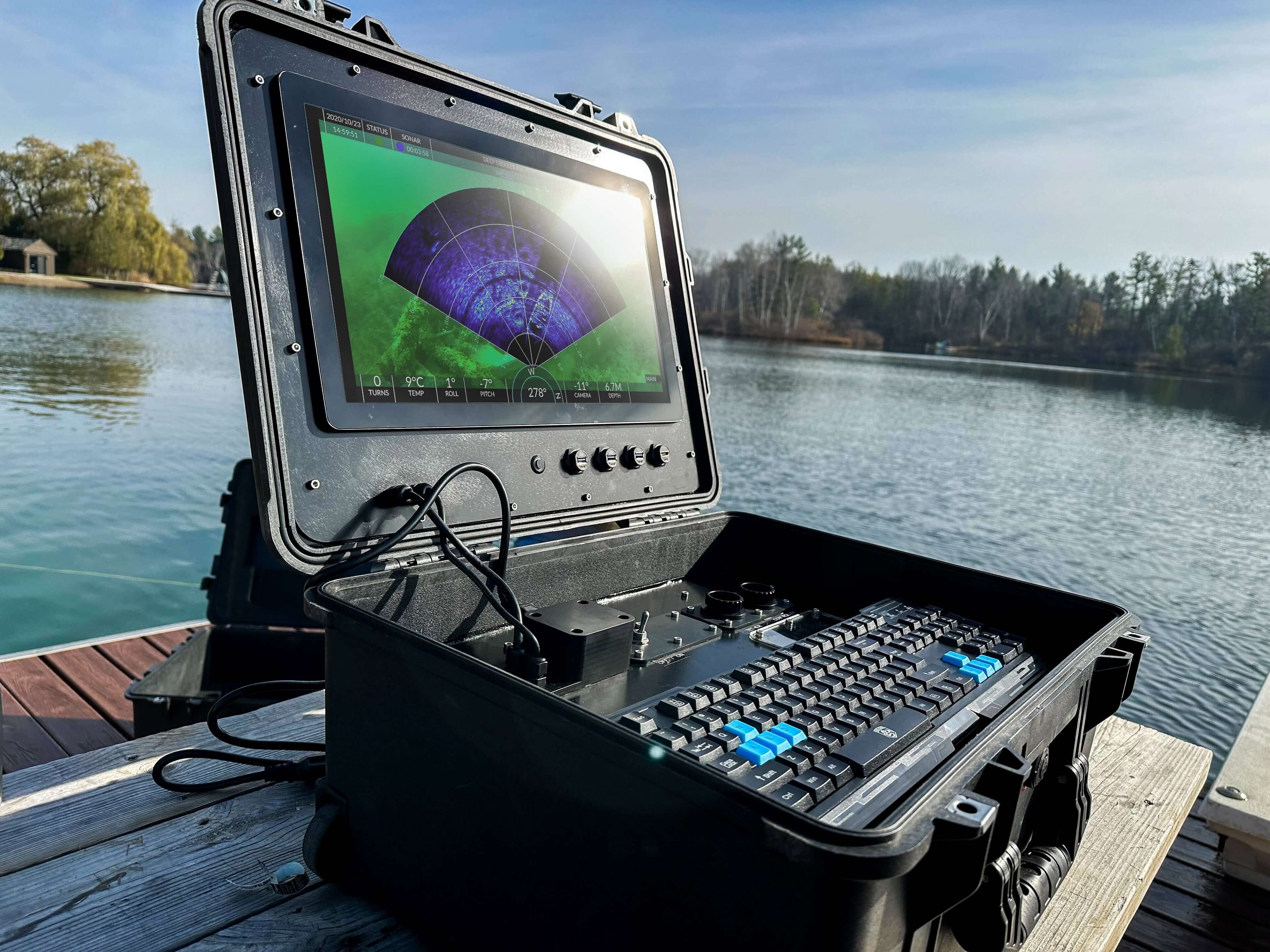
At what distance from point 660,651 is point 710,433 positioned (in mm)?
538

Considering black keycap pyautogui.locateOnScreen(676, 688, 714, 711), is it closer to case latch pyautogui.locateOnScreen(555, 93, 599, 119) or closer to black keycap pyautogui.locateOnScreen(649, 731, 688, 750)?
black keycap pyautogui.locateOnScreen(649, 731, 688, 750)

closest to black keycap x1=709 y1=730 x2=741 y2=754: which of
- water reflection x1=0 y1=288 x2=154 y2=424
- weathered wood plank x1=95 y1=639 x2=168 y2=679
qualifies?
weathered wood plank x1=95 y1=639 x2=168 y2=679

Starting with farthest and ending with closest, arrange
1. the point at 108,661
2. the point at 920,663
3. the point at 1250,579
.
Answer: the point at 1250,579, the point at 108,661, the point at 920,663

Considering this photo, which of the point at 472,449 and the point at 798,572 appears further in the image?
the point at 798,572

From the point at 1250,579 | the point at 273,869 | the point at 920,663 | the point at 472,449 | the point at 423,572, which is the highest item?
the point at 472,449

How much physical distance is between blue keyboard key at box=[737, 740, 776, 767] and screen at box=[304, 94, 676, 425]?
539 millimetres

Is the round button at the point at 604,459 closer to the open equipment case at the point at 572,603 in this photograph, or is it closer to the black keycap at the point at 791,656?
the open equipment case at the point at 572,603

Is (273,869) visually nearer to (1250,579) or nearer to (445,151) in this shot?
(445,151)

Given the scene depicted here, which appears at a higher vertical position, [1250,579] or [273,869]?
[273,869]

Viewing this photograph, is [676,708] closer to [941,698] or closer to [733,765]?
[733,765]

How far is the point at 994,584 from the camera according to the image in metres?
0.97

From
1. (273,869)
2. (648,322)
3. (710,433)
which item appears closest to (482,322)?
(648,322)

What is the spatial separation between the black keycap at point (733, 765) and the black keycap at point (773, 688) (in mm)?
98

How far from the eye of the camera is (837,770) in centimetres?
57
